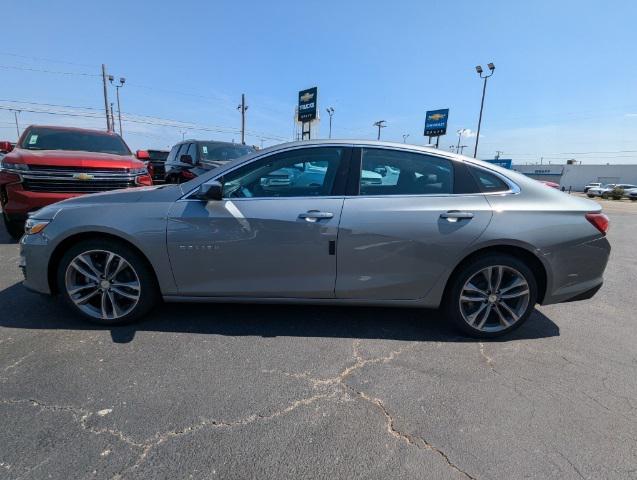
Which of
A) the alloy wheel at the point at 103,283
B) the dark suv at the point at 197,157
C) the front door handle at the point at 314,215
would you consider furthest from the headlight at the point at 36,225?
the dark suv at the point at 197,157

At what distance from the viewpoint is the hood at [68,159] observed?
5.72 metres

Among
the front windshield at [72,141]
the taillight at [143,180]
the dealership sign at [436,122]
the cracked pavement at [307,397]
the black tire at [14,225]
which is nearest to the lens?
the cracked pavement at [307,397]

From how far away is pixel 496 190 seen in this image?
328cm

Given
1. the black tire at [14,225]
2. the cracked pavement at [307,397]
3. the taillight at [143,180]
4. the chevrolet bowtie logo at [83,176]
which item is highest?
the chevrolet bowtie logo at [83,176]

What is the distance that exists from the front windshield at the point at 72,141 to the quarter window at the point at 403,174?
5707mm

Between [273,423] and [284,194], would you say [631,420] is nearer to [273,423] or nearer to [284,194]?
[273,423]

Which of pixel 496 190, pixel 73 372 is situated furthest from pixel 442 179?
pixel 73 372

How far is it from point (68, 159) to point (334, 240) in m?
4.88

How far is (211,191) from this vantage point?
312 centimetres

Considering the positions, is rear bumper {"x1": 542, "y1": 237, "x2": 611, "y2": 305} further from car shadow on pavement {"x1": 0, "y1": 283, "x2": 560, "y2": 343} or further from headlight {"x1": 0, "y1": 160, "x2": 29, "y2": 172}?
headlight {"x1": 0, "y1": 160, "x2": 29, "y2": 172}

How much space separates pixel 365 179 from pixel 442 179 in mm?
652

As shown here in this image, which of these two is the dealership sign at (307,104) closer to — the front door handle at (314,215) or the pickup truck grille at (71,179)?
the pickup truck grille at (71,179)

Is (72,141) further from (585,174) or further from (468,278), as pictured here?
(585,174)

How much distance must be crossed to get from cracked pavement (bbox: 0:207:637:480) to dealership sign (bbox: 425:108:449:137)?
4603cm
